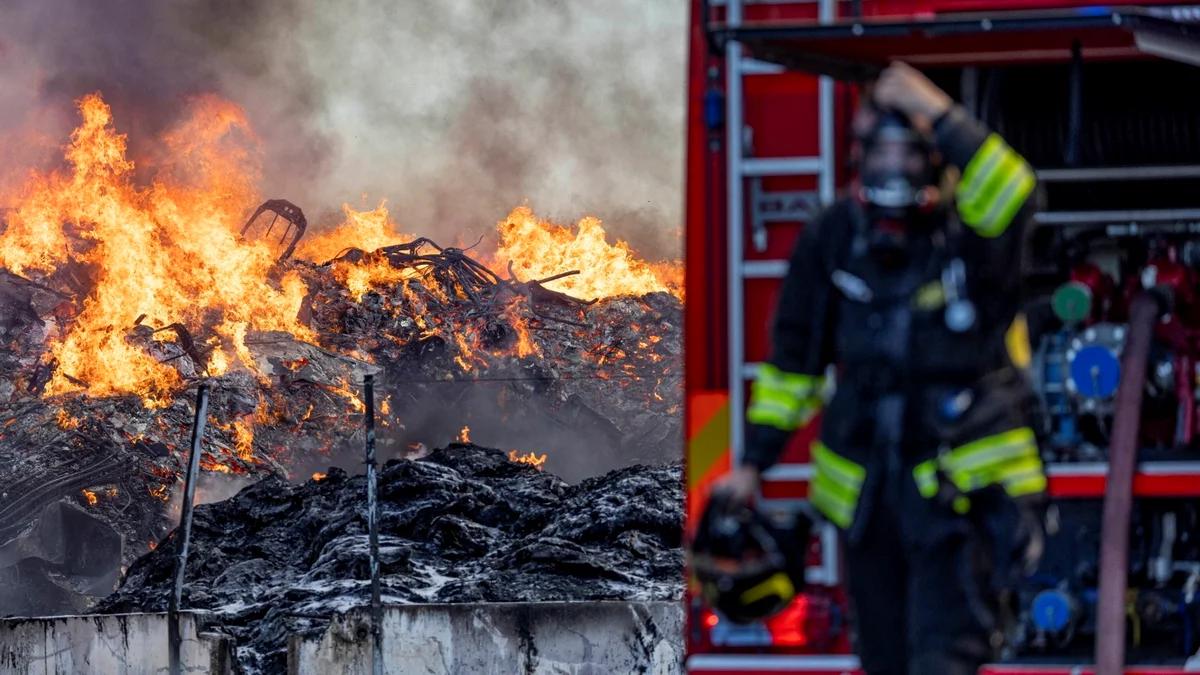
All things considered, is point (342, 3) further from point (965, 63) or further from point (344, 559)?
point (965, 63)

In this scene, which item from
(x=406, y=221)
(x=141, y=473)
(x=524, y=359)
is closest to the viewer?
(x=141, y=473)

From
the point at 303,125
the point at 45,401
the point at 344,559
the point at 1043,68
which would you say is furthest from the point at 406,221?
the point at 1043,68

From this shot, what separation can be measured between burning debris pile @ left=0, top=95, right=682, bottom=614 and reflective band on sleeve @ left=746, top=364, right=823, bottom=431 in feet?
55.8

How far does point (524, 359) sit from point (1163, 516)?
67.7ft

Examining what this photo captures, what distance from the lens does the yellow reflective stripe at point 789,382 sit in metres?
3.84

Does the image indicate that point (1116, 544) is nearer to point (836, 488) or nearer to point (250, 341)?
point (836, 488)

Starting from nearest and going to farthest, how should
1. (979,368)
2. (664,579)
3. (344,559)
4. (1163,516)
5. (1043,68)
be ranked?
(979,368) → (1163,516) → (1043,68) → (664,579) → (344,559)

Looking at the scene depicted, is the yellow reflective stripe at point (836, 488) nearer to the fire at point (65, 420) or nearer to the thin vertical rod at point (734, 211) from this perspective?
the thin vertical rod at point (734, 211)

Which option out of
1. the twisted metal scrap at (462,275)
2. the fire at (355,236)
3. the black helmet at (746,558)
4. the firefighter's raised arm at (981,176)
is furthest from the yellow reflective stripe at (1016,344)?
the fire at (355,236)

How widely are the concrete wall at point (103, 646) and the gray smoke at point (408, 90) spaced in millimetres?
15862

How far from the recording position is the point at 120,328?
2348 centimetres

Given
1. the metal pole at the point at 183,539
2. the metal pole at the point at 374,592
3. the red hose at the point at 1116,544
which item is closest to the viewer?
the red hose at the point at 1116,544

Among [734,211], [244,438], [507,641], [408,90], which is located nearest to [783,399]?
[734,211]

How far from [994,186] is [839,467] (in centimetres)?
67
